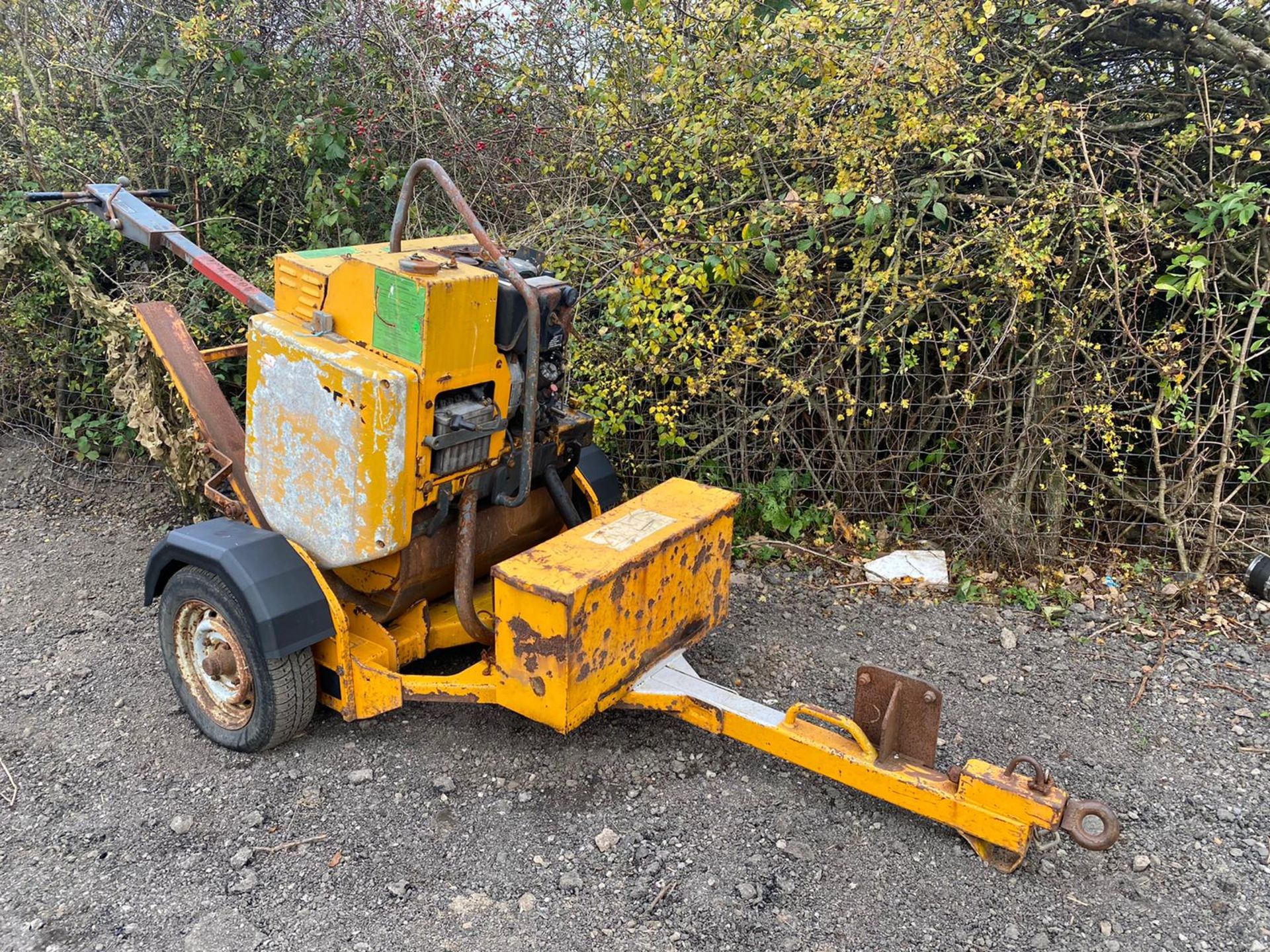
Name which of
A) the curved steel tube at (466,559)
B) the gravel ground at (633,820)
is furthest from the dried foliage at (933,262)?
the curved steel tube at (466,559)

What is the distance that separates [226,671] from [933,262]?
10.7 feet

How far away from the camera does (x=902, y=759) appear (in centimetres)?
262

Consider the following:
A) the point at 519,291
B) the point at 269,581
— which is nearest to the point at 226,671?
the point at 269,581

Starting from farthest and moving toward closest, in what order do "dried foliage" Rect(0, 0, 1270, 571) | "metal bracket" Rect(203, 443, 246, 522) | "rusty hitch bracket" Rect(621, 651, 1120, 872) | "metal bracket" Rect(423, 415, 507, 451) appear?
"dried foliage" Rect(0, 0, 1270, 571), "metal bracket" Rect(203, 443, 246, 522), "metal bracket" Rect(423, 415, 507, 451), "rusty hitch bracket" Rect(621, 651, 1120, 872)

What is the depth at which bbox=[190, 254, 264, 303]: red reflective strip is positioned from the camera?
331 centimetres

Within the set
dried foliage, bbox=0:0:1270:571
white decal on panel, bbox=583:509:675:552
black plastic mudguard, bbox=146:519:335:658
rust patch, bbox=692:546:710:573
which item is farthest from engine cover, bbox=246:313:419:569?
dried foliage, bbox=0:0:1270:571

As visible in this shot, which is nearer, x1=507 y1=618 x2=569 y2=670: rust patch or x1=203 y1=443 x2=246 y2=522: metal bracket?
x1=507 y1=618 x2=569 y2=670: rust patch

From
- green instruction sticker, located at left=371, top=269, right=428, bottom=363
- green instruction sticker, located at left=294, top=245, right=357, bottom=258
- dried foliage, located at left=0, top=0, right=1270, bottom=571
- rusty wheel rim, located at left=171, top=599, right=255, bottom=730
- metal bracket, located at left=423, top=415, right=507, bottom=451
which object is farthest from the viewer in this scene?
dried foliage, located at left=0, top=0, right=1270, bottom=571

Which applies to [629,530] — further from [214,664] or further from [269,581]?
[214,664]

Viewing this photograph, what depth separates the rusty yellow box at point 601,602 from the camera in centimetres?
255

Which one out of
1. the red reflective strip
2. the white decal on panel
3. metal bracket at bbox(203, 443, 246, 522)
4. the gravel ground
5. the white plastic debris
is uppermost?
the red reflective strip

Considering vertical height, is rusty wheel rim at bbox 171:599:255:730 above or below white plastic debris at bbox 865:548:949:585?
below

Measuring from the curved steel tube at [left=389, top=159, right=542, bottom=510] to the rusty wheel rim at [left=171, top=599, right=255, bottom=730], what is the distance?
1.02 meters

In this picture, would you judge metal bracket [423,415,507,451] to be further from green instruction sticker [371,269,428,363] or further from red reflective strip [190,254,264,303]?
red reflective strip [190,254,264,303]
